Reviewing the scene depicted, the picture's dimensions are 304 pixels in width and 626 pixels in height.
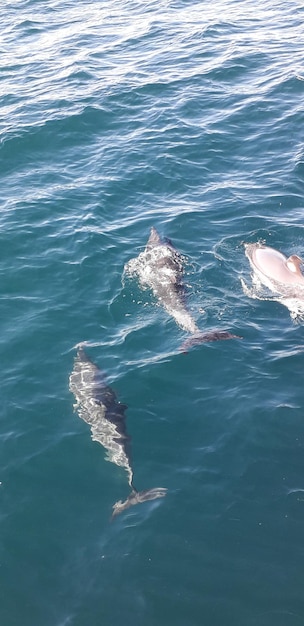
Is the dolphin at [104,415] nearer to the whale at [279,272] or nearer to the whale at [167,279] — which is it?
the whale at [167,279]

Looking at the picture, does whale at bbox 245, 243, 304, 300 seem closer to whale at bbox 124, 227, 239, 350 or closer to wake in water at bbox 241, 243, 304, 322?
wake in water at bbox 241, 243, 304, 322

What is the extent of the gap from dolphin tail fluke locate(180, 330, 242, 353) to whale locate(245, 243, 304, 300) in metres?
3.00

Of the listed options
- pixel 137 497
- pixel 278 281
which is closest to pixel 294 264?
pixel 278 281

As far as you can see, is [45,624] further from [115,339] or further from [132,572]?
[115,339]

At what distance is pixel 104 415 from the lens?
52.2 feet

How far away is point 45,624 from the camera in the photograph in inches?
466

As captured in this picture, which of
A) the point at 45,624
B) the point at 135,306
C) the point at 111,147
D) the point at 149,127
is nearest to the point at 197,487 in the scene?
the point at 45,624

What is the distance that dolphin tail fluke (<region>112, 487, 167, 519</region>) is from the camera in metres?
13.8

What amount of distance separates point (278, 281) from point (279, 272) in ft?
1.14

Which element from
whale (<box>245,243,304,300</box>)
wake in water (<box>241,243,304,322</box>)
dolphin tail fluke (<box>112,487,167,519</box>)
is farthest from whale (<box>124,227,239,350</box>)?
dolphin tail fluke (<box>112,487,167,519</box>)

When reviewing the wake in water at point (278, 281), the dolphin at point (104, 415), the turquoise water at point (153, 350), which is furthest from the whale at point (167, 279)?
the dolphin at point (104, 415)

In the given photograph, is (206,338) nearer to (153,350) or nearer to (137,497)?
(153,350)

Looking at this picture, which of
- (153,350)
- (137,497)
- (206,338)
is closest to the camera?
(137,497)

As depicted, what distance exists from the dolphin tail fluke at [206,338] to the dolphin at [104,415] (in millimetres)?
2582
